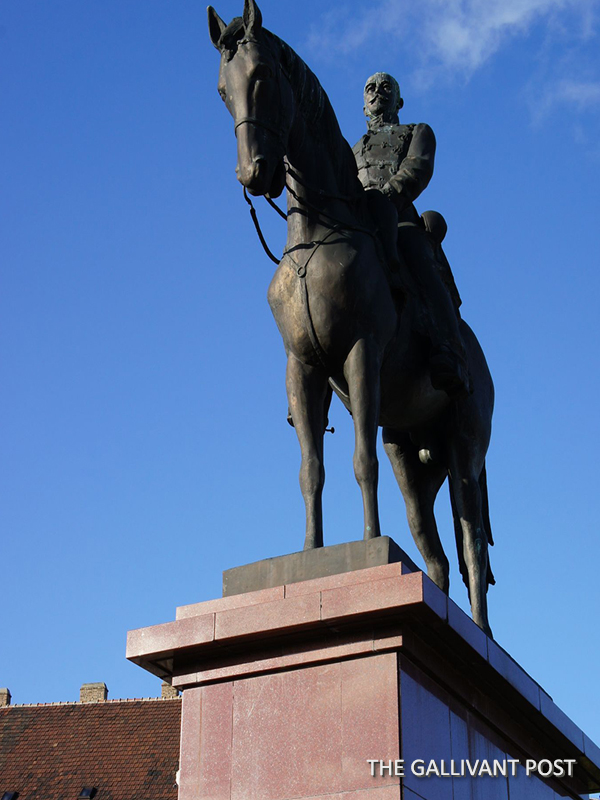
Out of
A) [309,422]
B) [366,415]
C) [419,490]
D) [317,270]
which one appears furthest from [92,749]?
[317,270]

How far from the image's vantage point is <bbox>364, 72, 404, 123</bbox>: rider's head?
1074 cm

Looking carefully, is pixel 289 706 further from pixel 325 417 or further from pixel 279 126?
pixel 279 126

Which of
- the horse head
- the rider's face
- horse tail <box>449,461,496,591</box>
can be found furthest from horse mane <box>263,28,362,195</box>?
horse tail <box>449,461,496,591</box>

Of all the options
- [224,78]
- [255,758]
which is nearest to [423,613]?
[255,758]

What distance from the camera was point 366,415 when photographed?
8453 millimetres

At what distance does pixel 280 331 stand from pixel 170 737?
1014 inches

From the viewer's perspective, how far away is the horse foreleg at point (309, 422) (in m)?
8.54

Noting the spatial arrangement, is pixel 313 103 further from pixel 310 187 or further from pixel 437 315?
pixel 437 315

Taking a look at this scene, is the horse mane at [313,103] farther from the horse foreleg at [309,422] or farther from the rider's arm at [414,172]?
the horse foreleg at [309,422]

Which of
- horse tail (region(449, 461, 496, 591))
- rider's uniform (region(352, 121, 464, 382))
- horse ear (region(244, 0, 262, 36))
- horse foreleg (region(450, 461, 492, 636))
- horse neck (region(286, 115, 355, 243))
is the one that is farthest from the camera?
horse tail (region(449, 461, 496, 591))

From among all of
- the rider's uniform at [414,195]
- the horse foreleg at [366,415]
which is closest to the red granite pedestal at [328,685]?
the horse foreleg at [366,415]

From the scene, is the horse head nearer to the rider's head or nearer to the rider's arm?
the rider's arm

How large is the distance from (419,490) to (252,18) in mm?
4258

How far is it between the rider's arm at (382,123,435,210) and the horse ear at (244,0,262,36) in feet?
6.75
